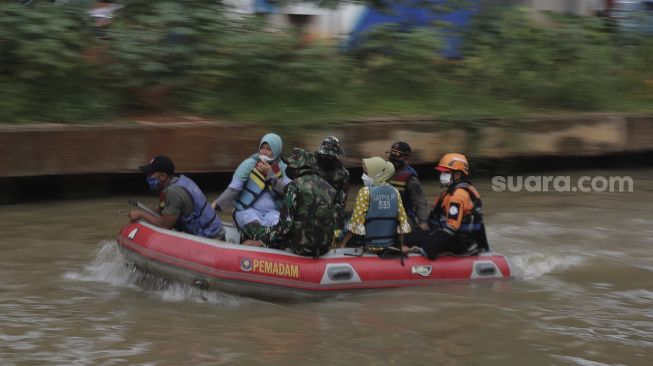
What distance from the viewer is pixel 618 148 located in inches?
632

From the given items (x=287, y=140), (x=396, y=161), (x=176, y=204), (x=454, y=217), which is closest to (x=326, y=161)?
(x=396, y=161)

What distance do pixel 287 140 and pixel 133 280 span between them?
180 inches

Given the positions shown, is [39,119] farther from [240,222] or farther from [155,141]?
[240,222]

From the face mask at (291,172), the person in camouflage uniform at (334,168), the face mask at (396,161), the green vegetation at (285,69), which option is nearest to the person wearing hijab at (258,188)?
the face mask at (291,172)

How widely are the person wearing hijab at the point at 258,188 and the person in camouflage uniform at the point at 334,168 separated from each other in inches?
20.9

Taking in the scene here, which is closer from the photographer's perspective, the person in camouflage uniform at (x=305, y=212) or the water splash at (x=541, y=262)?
the person in camouflage uniform at (x=305, y=212)

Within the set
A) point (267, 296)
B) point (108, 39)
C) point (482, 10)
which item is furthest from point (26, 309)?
point (482, 10)

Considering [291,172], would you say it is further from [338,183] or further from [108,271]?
[108,271]

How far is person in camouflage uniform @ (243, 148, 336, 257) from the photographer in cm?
881

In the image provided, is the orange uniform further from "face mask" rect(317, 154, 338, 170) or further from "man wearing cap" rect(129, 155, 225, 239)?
"man wearing cap" rect(129, 155, 225, 239)

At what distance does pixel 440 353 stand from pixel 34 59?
7.15 metres

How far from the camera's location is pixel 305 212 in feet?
28.9

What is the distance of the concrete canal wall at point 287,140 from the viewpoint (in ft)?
41.0

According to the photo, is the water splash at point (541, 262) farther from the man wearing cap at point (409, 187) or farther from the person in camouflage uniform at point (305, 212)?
the person in camouflage uniform at point (305, 212)
